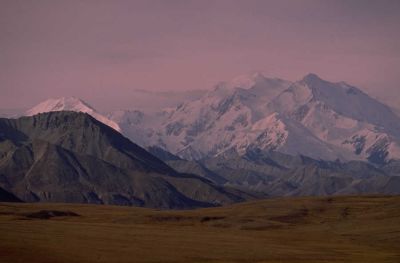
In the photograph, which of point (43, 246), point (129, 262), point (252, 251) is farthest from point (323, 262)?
point (43, 246)

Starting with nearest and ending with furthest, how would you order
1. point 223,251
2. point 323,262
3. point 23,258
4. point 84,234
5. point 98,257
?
point 23,258, point 98,257, point 323,262, point 223,251, point 84,234

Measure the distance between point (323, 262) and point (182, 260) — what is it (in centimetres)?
2593

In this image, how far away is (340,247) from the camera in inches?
7525

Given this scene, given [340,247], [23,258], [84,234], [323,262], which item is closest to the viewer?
[23,258]

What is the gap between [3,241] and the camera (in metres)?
145

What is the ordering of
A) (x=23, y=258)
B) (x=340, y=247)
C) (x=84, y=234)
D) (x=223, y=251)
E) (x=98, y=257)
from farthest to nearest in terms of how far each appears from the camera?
(x=340, y=247) → (x=84, y=234) → (x=223, y=251) → (x=98, y=257) → (x=23, y=258)

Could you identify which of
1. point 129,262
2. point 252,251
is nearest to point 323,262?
point 252,251

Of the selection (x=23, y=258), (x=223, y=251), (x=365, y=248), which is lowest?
(x=365, y=248)

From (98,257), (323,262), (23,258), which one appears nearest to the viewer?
(23,258)

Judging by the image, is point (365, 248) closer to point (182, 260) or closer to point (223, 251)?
point (223, 251)

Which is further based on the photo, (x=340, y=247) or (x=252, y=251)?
(x=340, y=247)

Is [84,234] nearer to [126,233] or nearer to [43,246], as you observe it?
[126,233]

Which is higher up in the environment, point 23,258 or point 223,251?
point 23,258

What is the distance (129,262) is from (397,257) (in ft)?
202
